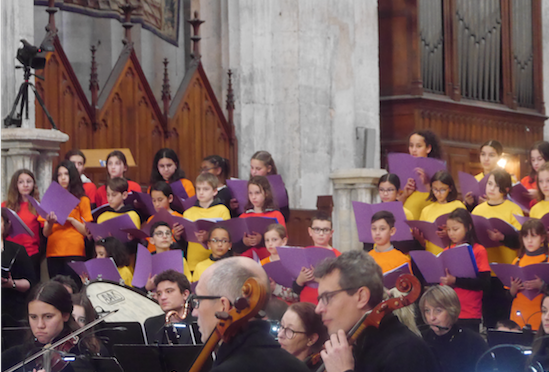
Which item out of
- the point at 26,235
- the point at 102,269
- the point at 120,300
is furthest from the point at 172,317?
the point at 26,235

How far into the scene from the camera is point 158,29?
10.6 m

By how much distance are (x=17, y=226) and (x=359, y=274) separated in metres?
3.87

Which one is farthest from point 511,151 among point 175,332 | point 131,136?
point 175,332

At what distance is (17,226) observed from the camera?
5.94 meters

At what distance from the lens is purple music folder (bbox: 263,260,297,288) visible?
205 inches

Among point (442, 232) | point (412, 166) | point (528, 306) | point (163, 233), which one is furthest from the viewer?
point (412, 166)

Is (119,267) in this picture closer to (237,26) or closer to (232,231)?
(232,231)

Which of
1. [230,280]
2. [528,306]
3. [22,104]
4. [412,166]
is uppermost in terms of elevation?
[22,104]

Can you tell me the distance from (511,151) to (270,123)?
437cm

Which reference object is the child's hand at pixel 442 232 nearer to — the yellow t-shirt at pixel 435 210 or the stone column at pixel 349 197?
the yellow t-shirt at pixel 435 210

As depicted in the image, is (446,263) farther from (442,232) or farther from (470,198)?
(470,198)

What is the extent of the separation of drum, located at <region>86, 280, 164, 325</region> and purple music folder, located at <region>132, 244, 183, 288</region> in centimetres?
78

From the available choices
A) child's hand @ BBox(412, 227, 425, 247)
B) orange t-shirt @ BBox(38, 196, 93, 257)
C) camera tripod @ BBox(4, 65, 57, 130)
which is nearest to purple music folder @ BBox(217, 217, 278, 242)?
child's hand @ BBox(412, 227, 425, 247)

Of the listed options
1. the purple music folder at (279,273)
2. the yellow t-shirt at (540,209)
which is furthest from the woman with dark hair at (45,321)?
the yellow t-shirt at (540,209)
